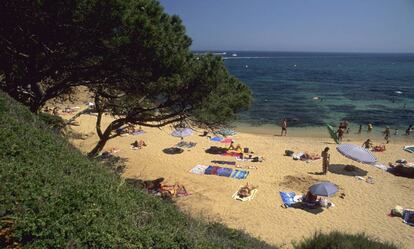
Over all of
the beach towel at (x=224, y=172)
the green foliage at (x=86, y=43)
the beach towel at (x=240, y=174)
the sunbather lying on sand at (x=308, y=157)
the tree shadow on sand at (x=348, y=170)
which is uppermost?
the green foliage at (x=86, y=43)

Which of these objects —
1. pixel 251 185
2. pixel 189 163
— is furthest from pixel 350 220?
pixel 189 163

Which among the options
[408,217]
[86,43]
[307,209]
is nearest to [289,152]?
[307,209]

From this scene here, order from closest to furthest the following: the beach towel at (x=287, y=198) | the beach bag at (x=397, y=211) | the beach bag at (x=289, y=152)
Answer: the beach bag at (x=397, y=211), the beach towel at (x=287, y=198), the beach bag at (x=289, y=152)

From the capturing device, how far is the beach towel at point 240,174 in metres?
15.5

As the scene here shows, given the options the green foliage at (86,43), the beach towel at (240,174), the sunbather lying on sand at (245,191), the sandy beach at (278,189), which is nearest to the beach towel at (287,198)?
the sandy beach at (278,189)

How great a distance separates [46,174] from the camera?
4.50 meters

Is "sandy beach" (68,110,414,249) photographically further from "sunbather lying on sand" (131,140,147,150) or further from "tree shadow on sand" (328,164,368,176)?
"sunbather lying on sand" (131,140,147,150)

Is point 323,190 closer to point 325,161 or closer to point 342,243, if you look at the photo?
point 325,161

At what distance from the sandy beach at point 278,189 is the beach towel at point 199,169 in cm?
33

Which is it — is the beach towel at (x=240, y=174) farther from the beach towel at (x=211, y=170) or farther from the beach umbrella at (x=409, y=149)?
the beach umbrella at (x=409, y=149)

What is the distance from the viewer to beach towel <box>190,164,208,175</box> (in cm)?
1595

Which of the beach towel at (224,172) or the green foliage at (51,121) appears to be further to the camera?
the beach towel at (224,172)

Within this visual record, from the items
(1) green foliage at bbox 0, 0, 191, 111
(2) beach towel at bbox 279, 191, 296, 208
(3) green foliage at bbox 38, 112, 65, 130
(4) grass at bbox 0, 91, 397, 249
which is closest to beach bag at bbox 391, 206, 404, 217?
(2) beach towel at bbox 279, 191, 296, 208

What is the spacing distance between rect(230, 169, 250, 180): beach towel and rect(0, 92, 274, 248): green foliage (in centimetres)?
955
